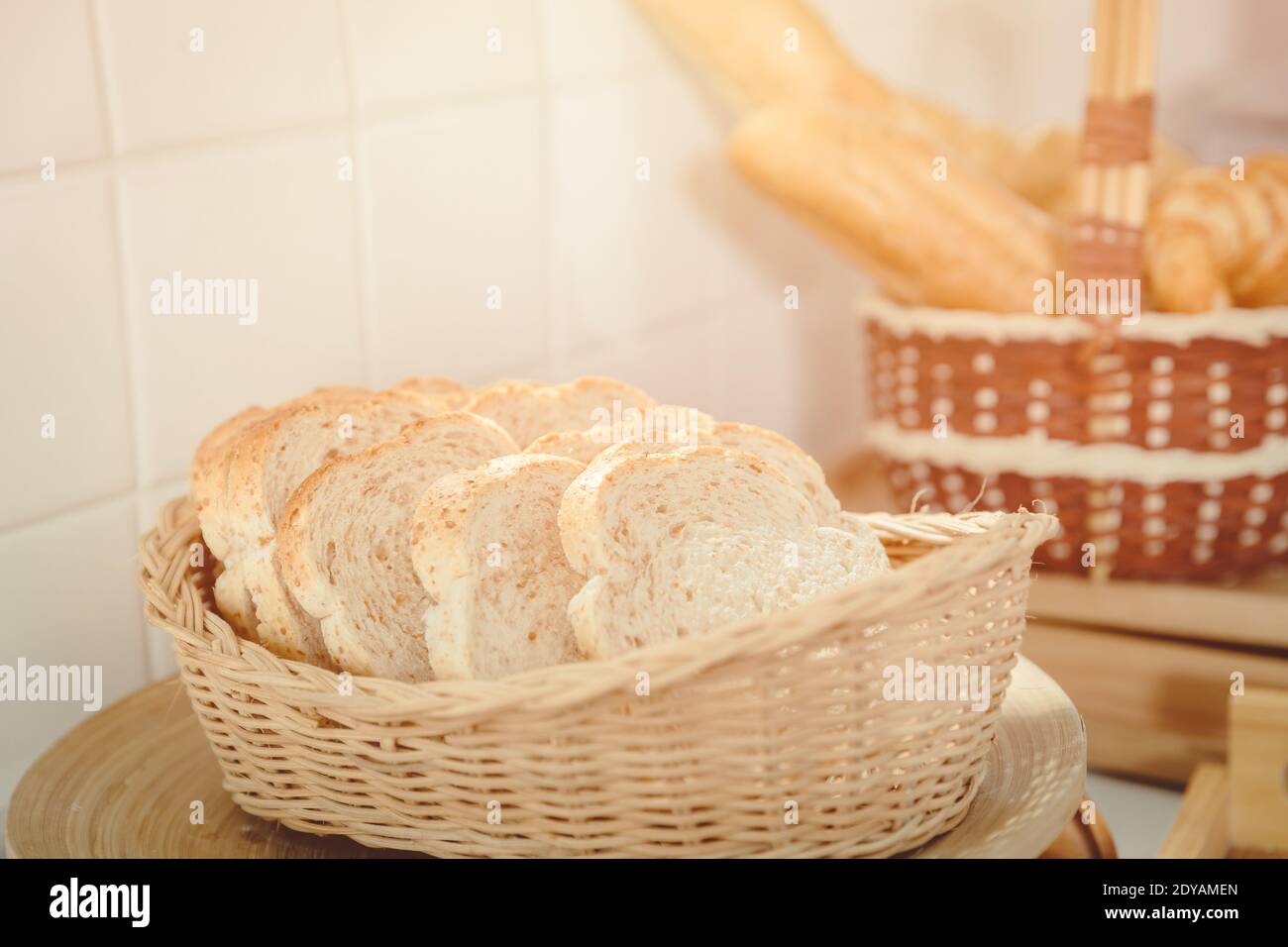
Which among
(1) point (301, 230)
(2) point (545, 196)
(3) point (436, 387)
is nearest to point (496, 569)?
(3) point (436, 387)

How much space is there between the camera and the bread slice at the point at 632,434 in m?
0.88

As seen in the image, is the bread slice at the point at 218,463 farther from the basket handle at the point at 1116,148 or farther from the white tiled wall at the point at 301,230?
the basket handle at the point at 1116,148

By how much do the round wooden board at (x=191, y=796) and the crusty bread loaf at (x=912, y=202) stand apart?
49 centimetres

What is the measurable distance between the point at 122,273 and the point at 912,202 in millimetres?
704

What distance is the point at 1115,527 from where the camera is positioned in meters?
1.32

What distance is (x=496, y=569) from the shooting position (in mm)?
768

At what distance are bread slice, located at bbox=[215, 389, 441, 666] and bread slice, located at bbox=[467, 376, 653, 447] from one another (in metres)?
0.12

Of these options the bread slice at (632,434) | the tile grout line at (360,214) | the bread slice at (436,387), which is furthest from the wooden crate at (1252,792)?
the tile grout line at (360,214)

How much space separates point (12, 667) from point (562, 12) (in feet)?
2.55

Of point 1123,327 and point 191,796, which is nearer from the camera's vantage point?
point 191,796

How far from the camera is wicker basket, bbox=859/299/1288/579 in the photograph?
49.3 inches

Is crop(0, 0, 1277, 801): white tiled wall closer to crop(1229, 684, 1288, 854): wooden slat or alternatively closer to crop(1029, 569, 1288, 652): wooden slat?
crop(1029, 569, 1288, 652): wooden slat

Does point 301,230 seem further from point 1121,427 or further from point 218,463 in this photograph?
point 1121,427
